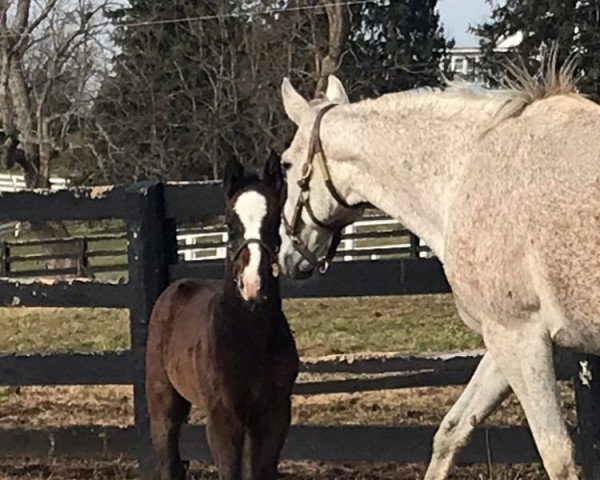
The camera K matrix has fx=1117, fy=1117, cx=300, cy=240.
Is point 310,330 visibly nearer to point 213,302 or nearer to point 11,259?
point 213,302

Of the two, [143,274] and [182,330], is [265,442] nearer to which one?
[182,330]

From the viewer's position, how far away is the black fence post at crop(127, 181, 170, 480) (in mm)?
5672

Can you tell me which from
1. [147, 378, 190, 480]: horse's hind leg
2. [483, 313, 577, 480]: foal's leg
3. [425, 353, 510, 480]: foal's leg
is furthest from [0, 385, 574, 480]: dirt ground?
[483, 313, 577, 480]: foal's leg

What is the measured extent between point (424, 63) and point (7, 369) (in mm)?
29108

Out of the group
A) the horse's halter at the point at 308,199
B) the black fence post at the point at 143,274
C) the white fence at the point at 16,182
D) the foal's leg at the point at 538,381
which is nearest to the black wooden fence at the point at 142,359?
the black fence post at the point at 143,274

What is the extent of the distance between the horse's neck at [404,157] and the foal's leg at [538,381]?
582 mm

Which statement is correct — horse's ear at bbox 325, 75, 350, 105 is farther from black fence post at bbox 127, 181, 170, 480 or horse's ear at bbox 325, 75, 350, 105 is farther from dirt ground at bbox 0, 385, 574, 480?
dirt ground at bbox 0, 385, 574, 480

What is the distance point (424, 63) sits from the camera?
33875mm

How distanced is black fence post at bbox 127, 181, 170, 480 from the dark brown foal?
74cm

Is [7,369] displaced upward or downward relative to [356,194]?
downward

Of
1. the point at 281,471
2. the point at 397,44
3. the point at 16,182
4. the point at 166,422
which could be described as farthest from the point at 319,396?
the point at 16,182

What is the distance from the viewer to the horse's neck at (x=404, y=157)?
4363 millimetres

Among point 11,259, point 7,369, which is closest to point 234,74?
point 11,259

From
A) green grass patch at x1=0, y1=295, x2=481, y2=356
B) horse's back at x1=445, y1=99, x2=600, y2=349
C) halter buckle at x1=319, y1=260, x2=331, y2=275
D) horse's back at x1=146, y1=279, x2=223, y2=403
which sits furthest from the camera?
green grass patch at x1=0, y1=295, x2=481, y2=356
